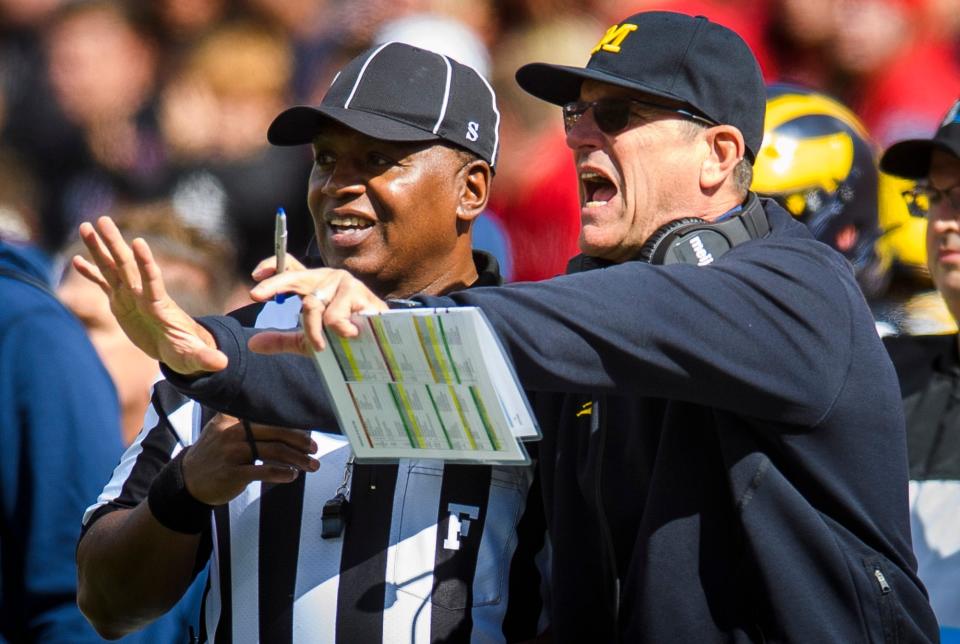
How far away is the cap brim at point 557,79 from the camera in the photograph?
7.79 ft

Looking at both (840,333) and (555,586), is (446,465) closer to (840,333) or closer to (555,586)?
(555,586)

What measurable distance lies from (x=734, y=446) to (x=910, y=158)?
68.9 inches

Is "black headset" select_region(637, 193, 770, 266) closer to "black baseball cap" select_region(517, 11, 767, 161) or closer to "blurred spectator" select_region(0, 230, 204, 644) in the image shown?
"black baseball cap" select_region(517, 11, 767, 161)

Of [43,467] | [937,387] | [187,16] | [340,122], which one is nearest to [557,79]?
[340,122]

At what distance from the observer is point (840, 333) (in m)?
2.05

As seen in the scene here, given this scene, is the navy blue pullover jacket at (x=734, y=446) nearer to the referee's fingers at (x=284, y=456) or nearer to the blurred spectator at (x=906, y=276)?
the referee's fingers at (x=284, y=456)

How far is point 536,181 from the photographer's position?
446 cm

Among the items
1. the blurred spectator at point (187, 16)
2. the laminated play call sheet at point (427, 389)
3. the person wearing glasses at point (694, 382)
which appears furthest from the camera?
the blurred spectator at point (187, 16)

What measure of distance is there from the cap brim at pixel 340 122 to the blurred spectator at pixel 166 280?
4.87 feet

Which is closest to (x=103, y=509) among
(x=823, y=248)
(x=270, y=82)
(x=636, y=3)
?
(x=823, y=248)

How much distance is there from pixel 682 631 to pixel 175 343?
2.71 feet

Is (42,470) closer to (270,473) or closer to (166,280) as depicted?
(270,473)

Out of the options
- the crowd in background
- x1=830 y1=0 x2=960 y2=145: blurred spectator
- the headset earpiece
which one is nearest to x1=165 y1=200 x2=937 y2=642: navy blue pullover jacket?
the headset earpiece

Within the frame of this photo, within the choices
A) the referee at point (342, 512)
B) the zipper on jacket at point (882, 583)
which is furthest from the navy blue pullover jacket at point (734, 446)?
the referee at point (342, 512)
